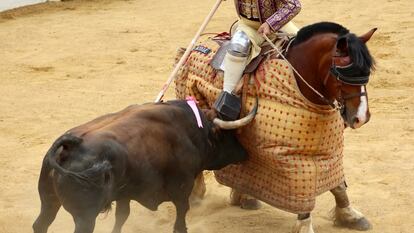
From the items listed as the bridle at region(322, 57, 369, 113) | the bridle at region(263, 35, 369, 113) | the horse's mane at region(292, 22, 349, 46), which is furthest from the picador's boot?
the bridle at region(322, 57, 369, 113)

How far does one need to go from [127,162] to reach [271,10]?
5.24ft

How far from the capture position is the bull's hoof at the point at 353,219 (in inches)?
205

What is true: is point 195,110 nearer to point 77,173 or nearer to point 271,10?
point 271,10

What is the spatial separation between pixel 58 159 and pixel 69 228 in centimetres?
152

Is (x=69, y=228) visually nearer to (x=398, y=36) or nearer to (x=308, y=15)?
(x=398, y=36)

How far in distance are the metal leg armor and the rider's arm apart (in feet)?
0.72

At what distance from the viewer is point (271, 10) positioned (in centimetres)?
496

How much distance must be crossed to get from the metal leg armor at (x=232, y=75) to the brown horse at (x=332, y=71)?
0.28 ft

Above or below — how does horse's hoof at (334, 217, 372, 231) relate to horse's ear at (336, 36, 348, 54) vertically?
below

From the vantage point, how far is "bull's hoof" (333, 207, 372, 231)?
521cm

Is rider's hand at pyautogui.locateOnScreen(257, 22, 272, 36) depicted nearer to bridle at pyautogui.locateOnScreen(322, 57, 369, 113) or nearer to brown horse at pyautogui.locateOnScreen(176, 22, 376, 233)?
brown horse at pyautogui.locateOnScreen(176, 22, 376, 233)

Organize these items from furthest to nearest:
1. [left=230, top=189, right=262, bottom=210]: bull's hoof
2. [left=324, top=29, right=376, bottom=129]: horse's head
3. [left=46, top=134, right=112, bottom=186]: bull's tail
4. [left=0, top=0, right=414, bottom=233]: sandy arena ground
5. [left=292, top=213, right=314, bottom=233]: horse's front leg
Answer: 1. [left=230, top=189, right=262, bottom=210]: bull's hoof
2. [left=0, top=0, right=414, bottom=233]: sandy arena ground
3. [left=292, top=213, right=314, bottom=233]: horse's front leg
4. [left=324, top=29, right=376, bottom=129]: horse's head
5. [left=46, top=134, right=112, bottom=186]: bull's tail

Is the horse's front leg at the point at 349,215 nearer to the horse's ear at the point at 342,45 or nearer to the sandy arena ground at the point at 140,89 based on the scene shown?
the sandy arena ground at the point at 140,89

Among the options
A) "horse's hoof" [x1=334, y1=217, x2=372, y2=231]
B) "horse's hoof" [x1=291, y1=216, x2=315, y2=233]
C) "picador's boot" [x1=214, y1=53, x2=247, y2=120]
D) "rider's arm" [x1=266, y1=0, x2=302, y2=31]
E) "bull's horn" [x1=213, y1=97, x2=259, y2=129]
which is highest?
"rider's arm" [x1=266, y1=0, x2=302, y2=31]
